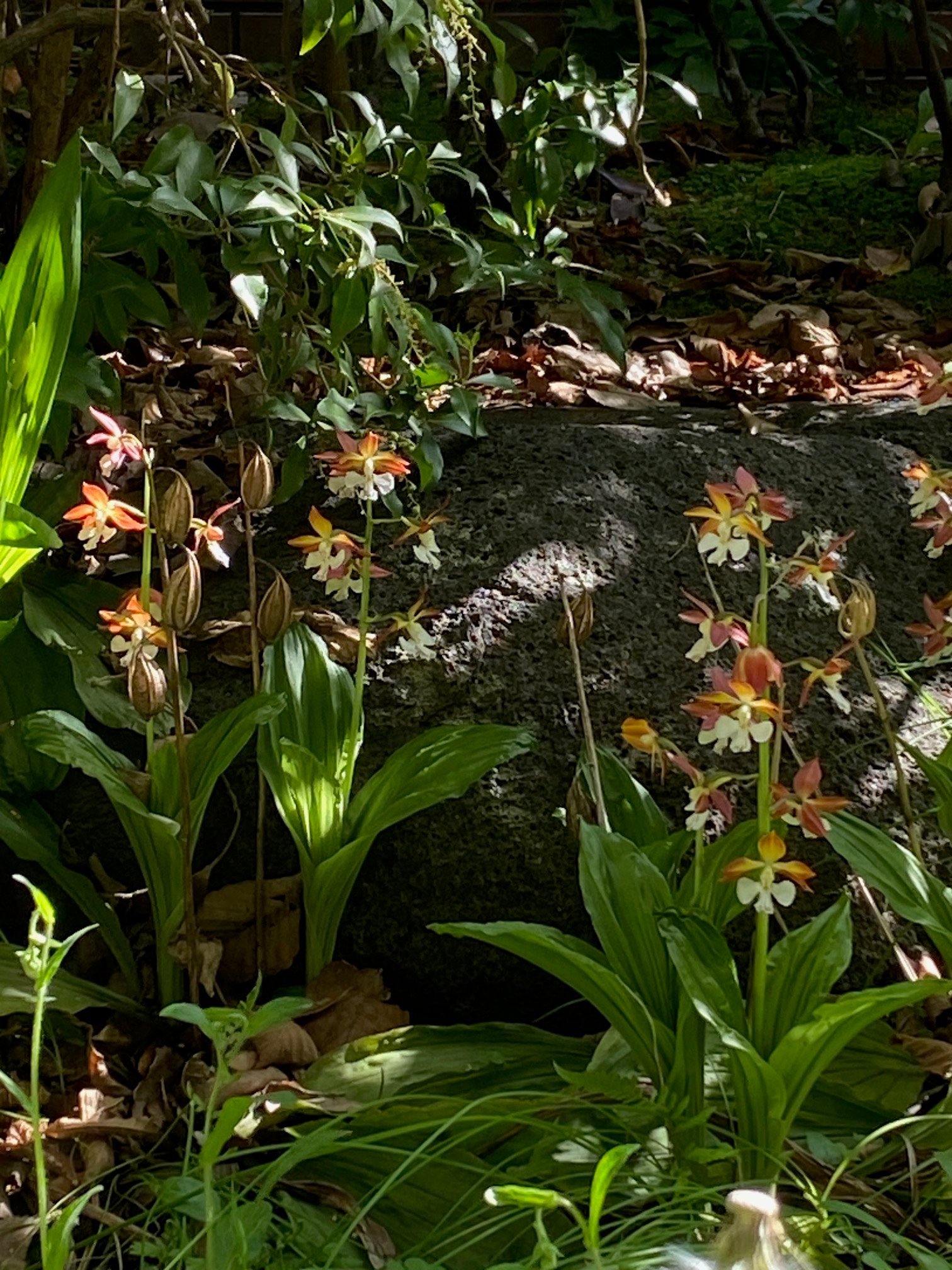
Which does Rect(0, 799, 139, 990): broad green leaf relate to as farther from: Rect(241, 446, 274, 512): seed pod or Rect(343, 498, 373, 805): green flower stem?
Rect(241, 446, 274, 512): seed pod

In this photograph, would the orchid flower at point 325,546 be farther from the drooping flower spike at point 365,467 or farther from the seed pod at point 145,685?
the seed pod at point 145,685

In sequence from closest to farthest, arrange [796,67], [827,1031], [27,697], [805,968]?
[827,1031] < [805,968] < [27,697] < [796,67]

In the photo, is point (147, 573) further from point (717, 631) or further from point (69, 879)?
point (717, 631)

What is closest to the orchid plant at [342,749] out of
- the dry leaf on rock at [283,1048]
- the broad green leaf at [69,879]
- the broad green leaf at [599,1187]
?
the dry leaf on rock at [283,1048]

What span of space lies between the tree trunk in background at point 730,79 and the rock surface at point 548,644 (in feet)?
6.35

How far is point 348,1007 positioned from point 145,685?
19.2 inches

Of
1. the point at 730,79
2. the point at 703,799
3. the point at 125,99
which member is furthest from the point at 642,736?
the point at 730,79

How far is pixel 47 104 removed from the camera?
91.8 inches

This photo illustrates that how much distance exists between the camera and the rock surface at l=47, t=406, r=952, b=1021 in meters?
1.72

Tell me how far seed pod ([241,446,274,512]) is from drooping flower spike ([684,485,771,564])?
1.70 feet

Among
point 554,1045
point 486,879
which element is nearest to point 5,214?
point 486,879

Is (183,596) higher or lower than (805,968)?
higher

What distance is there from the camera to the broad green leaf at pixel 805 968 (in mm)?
1329

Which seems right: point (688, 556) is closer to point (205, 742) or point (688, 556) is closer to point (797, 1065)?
point (205, 742)
